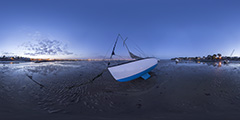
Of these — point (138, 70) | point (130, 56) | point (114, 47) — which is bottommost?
point (138, 70)

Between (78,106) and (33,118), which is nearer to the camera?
(33,118)

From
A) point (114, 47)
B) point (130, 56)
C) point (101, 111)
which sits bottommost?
point (101, 111)

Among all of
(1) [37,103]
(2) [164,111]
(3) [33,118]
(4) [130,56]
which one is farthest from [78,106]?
(4) [130,56]

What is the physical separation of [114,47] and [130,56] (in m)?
3.99

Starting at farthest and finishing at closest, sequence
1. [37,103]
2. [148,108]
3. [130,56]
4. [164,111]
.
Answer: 1. [130,56]
2. [37,103]
3. [148,108]
4. [164,111]

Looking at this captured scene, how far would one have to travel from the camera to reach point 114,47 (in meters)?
8.65

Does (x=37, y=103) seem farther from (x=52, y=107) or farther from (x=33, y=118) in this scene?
(x=33, y=118)

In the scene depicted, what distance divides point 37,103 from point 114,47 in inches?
266

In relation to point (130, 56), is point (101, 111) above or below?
below

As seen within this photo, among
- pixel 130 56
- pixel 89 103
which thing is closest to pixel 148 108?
pixel 89 103

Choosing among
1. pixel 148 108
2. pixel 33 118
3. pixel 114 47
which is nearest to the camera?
pixel 33 118

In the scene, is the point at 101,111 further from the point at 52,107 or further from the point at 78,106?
the point at 52,107

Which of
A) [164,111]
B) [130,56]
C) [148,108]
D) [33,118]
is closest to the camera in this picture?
[33,118]

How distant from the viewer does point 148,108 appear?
14.1ft
